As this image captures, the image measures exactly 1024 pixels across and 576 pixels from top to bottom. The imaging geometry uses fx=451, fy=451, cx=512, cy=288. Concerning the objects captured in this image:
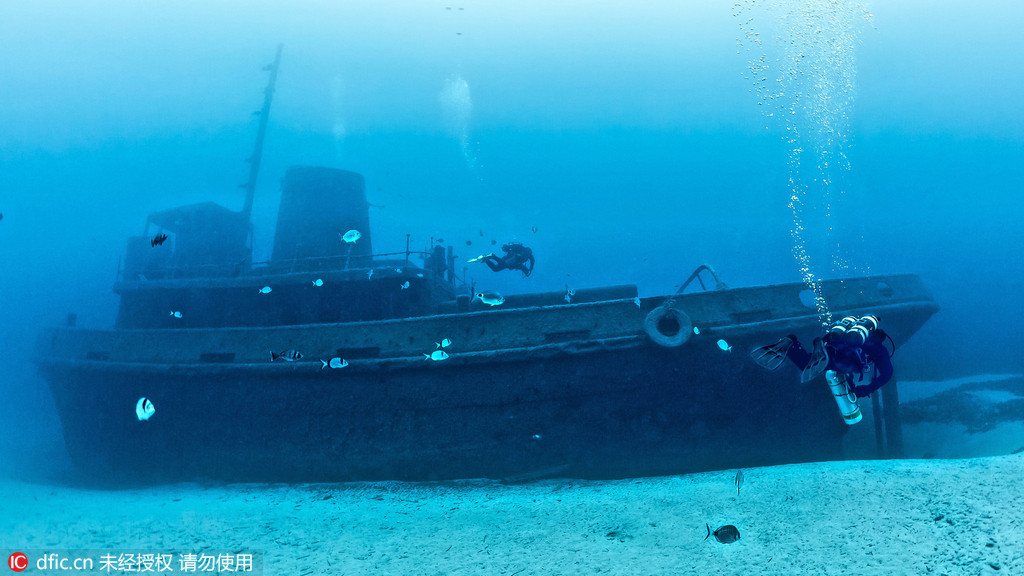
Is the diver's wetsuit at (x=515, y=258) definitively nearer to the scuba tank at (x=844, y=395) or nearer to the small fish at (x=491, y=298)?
the small fish at (x=491, y=298)

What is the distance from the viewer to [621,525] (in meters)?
5.17

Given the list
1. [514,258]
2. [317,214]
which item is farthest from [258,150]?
[514,258]

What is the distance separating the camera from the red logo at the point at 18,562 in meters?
5.20

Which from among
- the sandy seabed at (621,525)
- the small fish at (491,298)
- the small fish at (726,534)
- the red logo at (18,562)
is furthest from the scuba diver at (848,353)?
the red logo at (18,562)

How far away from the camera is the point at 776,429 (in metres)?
7.73

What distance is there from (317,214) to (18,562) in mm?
9023

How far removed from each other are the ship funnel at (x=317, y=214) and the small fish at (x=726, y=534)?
34.8 ft

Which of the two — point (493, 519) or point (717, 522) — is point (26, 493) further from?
point (717, 522)

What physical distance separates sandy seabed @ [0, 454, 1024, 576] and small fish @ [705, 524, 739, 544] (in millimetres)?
75

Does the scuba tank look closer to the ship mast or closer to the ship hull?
the ship hull

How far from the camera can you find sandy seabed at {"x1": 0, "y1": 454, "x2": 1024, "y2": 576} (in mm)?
4148

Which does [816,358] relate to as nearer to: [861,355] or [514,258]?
[861,355]

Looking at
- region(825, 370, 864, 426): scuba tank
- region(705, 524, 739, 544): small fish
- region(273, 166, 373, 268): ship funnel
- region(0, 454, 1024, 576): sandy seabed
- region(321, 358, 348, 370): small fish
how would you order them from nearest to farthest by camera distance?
region(0, 454, 1024, 576): sandy seabed
region(705, 524, 739, 544): small fish
region(825, 370, 864, 426): scuba tank
region(321, 358, 348, 370): small fish
region(273, 166, 373, 268): ship funnel

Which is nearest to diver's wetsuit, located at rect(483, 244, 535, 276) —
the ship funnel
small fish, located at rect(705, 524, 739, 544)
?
the ship funnel
